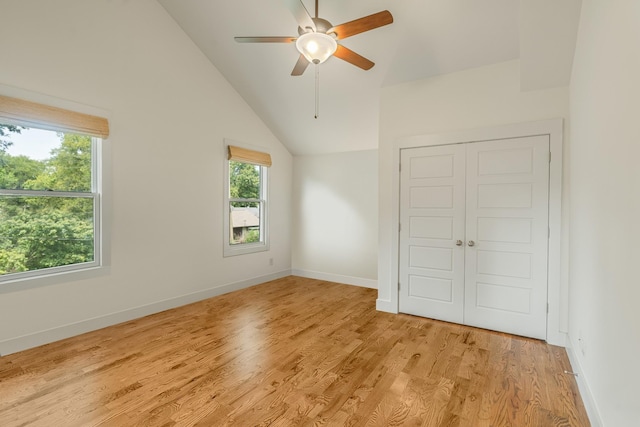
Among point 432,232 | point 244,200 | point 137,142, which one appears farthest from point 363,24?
point 244,200

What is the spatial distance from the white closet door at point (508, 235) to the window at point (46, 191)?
398 cm

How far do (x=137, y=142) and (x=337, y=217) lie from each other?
313 cm

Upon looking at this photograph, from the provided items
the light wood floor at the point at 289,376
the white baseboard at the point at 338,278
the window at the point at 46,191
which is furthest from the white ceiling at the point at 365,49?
the light wood floor at the point at 289,376

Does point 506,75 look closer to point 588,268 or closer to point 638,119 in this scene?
point 588,268

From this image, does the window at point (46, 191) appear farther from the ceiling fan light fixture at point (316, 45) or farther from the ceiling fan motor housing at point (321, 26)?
the ceiling fan motor housing at point (321, 26)

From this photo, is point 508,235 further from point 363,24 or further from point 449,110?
point 363,24

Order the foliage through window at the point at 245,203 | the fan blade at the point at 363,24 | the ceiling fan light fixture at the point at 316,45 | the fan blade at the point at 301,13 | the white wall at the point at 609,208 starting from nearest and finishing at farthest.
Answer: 1. the white wall at the point at 609,208
2. the fan blade at the point at 301,13
3. the fan blade at the point at 363,24
4. the ceiling fan light fixture at the point at 316,45
5. the foliage through window at the point at 245,203

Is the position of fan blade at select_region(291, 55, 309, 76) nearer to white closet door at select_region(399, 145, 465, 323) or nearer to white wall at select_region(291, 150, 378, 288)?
white closet door at select_region(399, 145, 465, 323)

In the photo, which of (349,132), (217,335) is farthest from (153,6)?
(217,335)

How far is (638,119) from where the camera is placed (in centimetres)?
118

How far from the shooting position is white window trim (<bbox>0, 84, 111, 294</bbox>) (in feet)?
9.12

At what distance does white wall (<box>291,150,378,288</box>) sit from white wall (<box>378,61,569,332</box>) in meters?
1.14

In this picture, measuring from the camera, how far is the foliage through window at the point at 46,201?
8.75 ft

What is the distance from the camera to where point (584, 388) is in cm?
204
